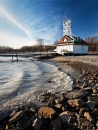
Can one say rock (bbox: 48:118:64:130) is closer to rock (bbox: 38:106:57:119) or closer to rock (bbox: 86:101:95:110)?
rock (bbox: 38:106:57:119)

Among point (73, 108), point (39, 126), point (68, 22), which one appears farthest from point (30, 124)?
point (68, 22)

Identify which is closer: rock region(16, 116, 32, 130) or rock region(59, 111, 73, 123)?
rock region(16, 116, 32, 130)

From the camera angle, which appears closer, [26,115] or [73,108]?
[26,115]

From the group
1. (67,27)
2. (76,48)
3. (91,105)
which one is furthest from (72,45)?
(91,105)

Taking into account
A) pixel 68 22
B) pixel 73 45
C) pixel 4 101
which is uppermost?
pixel 68 22

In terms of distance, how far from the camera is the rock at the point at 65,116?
15.1ft

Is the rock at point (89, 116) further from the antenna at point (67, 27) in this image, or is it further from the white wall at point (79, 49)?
the antenna at point (67, 27)

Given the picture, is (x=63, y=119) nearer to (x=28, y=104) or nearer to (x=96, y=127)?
(x=96, y=127)

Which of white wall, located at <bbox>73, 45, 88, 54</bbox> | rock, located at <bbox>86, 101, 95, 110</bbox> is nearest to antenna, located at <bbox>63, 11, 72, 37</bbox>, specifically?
white wall, located at <bbox>73, 45, 88, 54</bbox>

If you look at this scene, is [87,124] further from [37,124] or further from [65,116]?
[37,124]

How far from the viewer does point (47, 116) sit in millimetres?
4707

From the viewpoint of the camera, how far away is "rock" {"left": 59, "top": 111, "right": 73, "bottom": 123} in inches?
181

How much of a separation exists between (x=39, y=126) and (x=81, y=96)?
9.68ft

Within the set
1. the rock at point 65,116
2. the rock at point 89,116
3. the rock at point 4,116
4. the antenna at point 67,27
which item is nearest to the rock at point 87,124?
the rock at point 89,116
